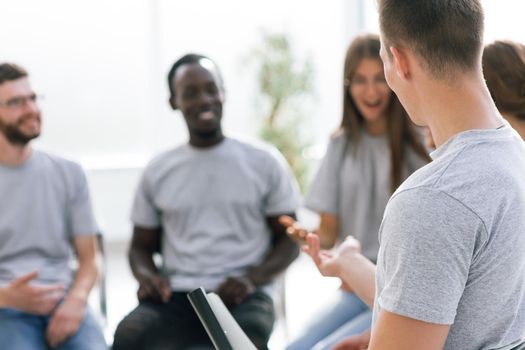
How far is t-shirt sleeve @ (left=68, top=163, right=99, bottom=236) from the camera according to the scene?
2.70m

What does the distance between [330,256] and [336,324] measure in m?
0.85

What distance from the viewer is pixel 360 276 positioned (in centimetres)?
157

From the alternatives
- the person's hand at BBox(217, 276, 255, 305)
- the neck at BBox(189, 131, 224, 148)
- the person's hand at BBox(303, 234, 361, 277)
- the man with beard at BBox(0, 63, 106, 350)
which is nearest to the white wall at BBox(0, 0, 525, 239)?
the neck at BBox(189, 131, 224, 148)

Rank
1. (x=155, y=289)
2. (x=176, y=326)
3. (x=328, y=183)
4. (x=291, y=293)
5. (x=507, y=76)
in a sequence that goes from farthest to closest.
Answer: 1. (x=291, y=293)
2. (x=328, y=183)
3. (x=155, y=289)
4. (x=176, y=326)
5. (x=507, y=76)

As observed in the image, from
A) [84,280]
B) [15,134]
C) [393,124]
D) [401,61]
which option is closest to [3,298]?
[84,280]

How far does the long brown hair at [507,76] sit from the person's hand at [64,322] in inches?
57.1

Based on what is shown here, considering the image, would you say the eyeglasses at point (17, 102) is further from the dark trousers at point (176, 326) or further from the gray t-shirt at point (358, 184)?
the gray t-shirt at point (358, 184)

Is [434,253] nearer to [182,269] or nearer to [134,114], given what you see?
[182,269]

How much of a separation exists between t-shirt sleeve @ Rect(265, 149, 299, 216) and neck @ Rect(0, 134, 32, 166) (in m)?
0.86

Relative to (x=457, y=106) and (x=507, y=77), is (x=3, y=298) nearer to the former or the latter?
(x=507, y=77)

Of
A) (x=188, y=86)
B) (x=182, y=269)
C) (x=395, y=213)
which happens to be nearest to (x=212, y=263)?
(x=182, y=269)

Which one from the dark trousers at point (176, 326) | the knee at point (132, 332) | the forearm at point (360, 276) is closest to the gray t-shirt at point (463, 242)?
the forearm at point (360, 276)

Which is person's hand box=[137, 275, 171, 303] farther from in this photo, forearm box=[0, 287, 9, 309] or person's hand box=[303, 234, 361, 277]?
person's hand box=[303, 234, 361, 277]

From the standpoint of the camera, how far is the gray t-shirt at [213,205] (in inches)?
106
